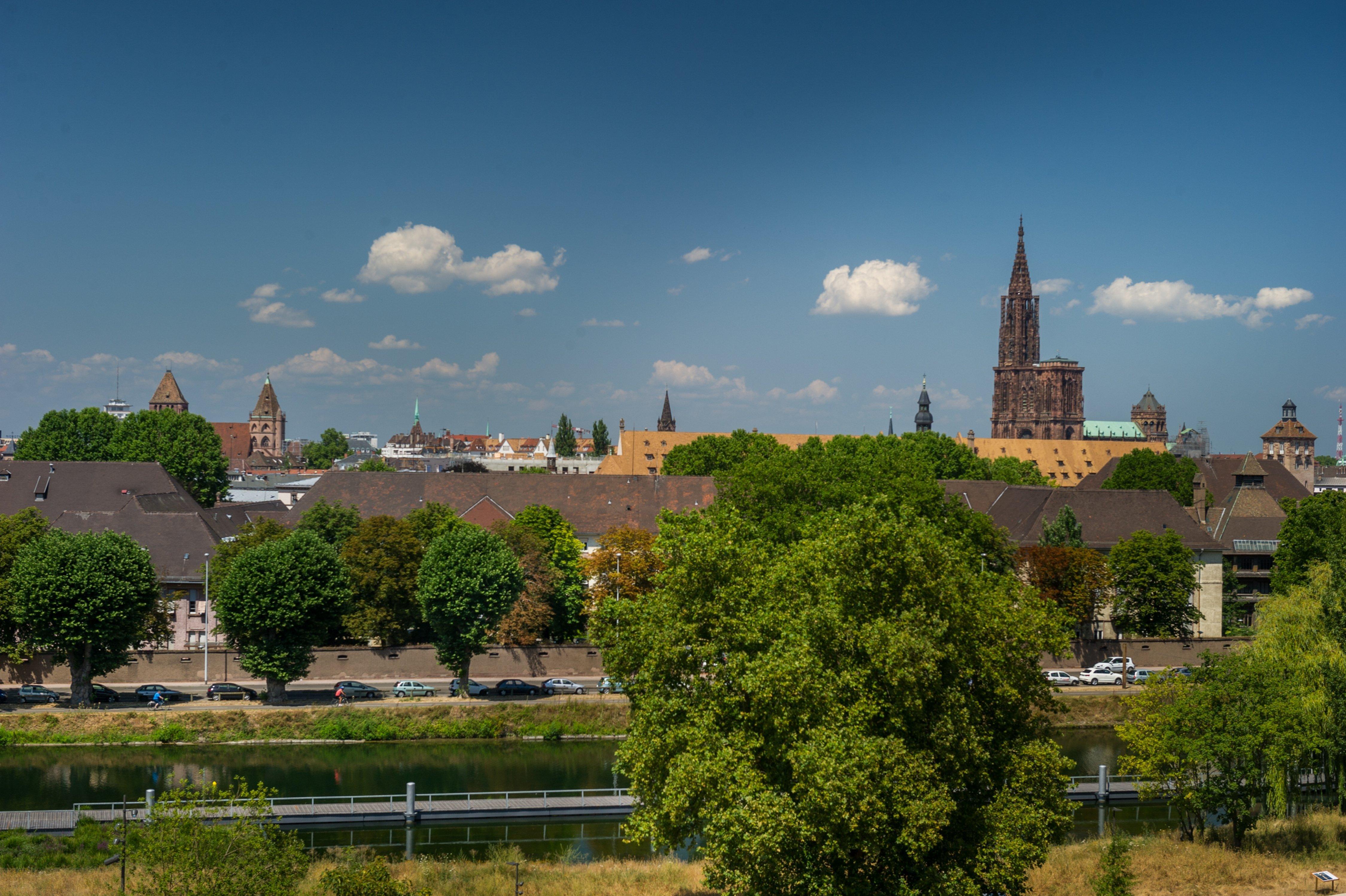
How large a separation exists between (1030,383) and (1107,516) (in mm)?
136977

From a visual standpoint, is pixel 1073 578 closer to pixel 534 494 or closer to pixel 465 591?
pixel 465 591

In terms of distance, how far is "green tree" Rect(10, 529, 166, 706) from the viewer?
4466 cm

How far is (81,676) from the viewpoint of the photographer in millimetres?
46125

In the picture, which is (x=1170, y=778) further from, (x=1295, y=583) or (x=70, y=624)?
(x=70, y=624)

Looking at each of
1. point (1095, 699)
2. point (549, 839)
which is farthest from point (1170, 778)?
point (1095, 699)

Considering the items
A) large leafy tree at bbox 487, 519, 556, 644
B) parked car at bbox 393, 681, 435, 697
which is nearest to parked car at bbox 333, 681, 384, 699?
parked car at bbox 393, 681, 435, 697

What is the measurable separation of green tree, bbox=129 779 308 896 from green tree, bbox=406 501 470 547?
113 feet

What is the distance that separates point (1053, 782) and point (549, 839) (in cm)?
1854

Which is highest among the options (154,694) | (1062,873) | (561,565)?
(561,565)

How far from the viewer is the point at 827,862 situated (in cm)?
2041

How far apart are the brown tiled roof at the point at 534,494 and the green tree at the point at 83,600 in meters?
24.2

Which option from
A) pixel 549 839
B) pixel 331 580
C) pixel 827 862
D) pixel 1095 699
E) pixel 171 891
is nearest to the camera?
pixel 171 891

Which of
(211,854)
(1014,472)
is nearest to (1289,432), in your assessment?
(1014,472)

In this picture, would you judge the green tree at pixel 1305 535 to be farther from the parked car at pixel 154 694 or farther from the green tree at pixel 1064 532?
the parked car at pixel 154 694
